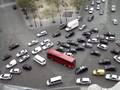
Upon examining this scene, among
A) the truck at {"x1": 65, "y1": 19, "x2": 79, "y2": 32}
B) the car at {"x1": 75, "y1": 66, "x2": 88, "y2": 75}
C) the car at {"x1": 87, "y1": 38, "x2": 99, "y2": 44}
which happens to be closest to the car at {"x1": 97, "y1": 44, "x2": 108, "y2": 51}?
the car at {"x1": 87, "y1": 38, "x2": 99, "y2": 44}

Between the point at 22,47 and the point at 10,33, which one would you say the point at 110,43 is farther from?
the point at 10,33

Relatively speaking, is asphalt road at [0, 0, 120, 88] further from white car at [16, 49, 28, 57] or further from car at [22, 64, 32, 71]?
white car at [16, 49, 28, 57]

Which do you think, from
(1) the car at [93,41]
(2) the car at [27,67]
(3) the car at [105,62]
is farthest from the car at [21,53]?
(3) the car at [105,62]

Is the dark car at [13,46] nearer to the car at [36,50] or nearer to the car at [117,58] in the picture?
the car at [36,50]

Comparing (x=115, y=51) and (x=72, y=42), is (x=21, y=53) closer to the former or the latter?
(x=72, y=42)

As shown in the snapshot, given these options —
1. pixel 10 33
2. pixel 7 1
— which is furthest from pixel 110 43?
pixel 7 1
